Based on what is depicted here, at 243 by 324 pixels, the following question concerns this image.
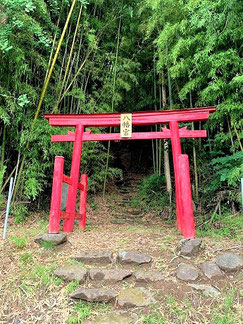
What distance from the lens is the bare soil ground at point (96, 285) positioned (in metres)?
2.11

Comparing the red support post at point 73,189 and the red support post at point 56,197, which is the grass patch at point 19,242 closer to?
the red support post at point 56,197

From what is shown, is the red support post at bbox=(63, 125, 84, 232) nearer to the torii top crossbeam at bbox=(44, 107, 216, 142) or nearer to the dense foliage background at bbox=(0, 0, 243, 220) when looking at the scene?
the torii top crossbeam at bbox=(44, 107, 216, 142)

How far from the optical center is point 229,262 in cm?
264

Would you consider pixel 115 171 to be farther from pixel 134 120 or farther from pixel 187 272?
pixel 187 272

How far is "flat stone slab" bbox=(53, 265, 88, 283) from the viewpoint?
2.53 m

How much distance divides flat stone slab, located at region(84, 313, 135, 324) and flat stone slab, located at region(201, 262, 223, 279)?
3.02 ft

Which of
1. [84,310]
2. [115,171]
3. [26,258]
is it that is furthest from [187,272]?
[115,171]

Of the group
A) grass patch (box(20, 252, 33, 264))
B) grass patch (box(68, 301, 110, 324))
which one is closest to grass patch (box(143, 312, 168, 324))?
grass patch (box(68, 301, 110, 324))

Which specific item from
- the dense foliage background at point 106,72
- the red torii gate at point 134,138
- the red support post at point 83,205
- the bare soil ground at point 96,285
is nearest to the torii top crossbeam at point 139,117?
the red torii gate at point 134,138

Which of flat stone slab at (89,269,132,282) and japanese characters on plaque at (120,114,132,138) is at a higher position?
japanese characters on plaque at (120,114,132,138)

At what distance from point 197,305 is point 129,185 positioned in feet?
21.4

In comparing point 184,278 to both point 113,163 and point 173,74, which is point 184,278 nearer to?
point 173,74

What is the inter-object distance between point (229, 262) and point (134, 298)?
3.53 ft

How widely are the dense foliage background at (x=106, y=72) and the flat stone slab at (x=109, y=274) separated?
6.79 feet
